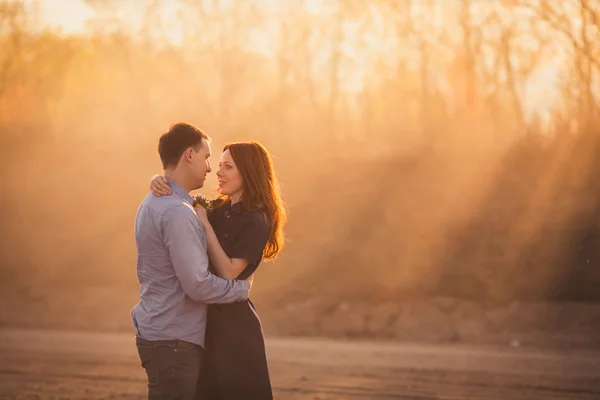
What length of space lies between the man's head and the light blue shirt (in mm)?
68

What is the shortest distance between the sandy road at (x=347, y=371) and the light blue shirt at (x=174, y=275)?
19.1 feet

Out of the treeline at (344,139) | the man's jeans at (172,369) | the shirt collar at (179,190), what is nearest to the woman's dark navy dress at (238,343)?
the man's jeans at (172,369)

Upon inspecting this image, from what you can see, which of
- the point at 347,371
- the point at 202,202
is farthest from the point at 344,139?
the point at 202,202

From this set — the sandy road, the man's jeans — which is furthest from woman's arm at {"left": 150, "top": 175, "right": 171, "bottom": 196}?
the sandy road

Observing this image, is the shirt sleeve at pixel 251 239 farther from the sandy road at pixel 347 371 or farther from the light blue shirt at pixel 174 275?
the sandy road at pixel 347 371

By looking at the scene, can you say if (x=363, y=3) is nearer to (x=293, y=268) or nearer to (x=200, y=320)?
(x=293, y=268)

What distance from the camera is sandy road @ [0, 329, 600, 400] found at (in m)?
11.1

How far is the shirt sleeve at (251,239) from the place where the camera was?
515cm

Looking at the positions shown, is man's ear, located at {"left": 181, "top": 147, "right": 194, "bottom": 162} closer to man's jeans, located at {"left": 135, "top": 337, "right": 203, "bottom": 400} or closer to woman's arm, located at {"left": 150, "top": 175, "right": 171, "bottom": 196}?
woman's arm, located at {"left": 150, "top": 175, "right": 171, "bottom": 196}

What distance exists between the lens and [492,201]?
19609 millimetres

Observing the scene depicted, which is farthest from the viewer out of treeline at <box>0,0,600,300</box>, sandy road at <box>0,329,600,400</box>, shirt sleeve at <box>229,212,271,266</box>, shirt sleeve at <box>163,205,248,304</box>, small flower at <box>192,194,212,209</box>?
treeline at <box>0,0,600,300</box>

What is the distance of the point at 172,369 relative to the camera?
16.2 feet

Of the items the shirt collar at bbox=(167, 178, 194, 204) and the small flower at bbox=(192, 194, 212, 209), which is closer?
the shirt collar at bbox=(167, 178, 194, 204)

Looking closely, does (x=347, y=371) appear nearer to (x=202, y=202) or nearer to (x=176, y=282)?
(x=202, y=202)
